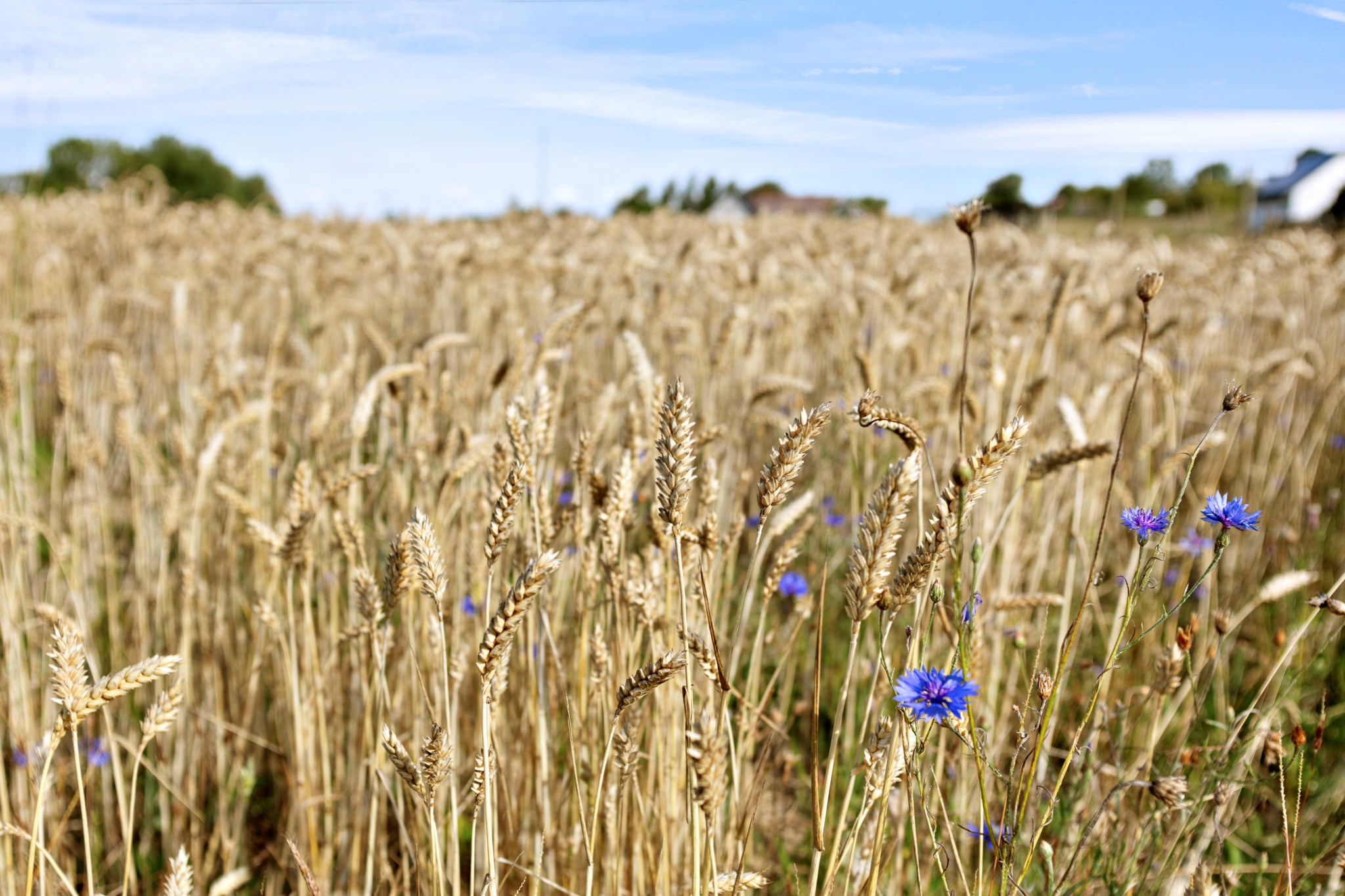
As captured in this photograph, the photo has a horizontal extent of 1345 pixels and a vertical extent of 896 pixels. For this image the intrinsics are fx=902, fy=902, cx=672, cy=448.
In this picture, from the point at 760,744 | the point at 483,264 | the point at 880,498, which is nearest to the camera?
the point at 880,498

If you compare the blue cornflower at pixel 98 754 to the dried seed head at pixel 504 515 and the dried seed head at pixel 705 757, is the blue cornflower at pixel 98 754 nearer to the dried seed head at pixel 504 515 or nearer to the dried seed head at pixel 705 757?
the dried seed head at pixel 504 515

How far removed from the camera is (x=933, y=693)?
90 centimetres

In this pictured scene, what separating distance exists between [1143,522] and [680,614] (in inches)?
21.2

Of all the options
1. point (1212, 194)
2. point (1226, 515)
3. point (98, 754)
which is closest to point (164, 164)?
point (1212, 194)

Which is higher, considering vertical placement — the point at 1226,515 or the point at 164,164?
the point at 164,164

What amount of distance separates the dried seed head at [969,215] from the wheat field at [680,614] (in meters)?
0.16

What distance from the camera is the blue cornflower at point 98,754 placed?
1899 millimetres

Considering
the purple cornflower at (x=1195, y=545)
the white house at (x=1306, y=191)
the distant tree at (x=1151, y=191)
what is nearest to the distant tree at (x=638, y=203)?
the distant tree at (x=1151, y=191)

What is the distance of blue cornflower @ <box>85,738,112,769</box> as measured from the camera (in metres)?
1.90

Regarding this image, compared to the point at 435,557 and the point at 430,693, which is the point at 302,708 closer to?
the point at 430,693

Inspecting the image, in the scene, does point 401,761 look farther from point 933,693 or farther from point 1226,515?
point 1226,515

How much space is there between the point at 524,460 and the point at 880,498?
17.5 inches

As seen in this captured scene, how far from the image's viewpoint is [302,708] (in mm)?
1660

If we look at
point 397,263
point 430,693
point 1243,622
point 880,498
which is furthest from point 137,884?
point 397,263
